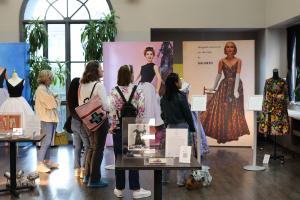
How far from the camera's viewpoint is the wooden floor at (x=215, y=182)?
5484mm

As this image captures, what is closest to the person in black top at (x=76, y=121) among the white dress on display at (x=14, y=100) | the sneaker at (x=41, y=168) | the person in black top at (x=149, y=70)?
the sneaker at (x=41, y=168)

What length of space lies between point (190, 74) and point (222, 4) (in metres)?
1.68

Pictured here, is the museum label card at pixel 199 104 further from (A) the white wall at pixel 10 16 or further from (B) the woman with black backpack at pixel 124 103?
(A) the white wall at pixel 10 16

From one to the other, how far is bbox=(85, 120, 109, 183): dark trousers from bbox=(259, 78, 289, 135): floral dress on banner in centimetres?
314

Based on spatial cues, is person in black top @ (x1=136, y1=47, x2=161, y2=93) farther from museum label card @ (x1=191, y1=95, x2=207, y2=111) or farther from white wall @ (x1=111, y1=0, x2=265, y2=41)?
museum label card @ (x1=191, y1=95, x2=207, y2=111)

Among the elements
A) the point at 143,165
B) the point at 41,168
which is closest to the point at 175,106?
the point at 143,165

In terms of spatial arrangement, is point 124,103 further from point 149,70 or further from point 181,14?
point 181,14

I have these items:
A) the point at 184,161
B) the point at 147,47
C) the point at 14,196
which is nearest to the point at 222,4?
the point at 147,47

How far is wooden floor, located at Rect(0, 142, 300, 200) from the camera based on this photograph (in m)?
5.48

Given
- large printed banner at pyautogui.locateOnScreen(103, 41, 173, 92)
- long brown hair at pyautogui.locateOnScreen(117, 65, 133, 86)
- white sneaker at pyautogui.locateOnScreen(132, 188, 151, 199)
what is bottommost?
white sneaker at pyautogui.locateOnScreen(132, 188, 151, 199)

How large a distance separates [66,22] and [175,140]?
690 centimetres

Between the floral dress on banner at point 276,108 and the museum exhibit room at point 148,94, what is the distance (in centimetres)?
2

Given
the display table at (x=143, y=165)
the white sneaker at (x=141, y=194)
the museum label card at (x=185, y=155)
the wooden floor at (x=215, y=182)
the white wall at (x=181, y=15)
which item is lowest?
the wooden floor at (x=215, y=182)

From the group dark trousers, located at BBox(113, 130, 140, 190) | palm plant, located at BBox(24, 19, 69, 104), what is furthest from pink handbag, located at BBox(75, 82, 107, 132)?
palm plant, located at BBox(24, 19, 69, 104)
